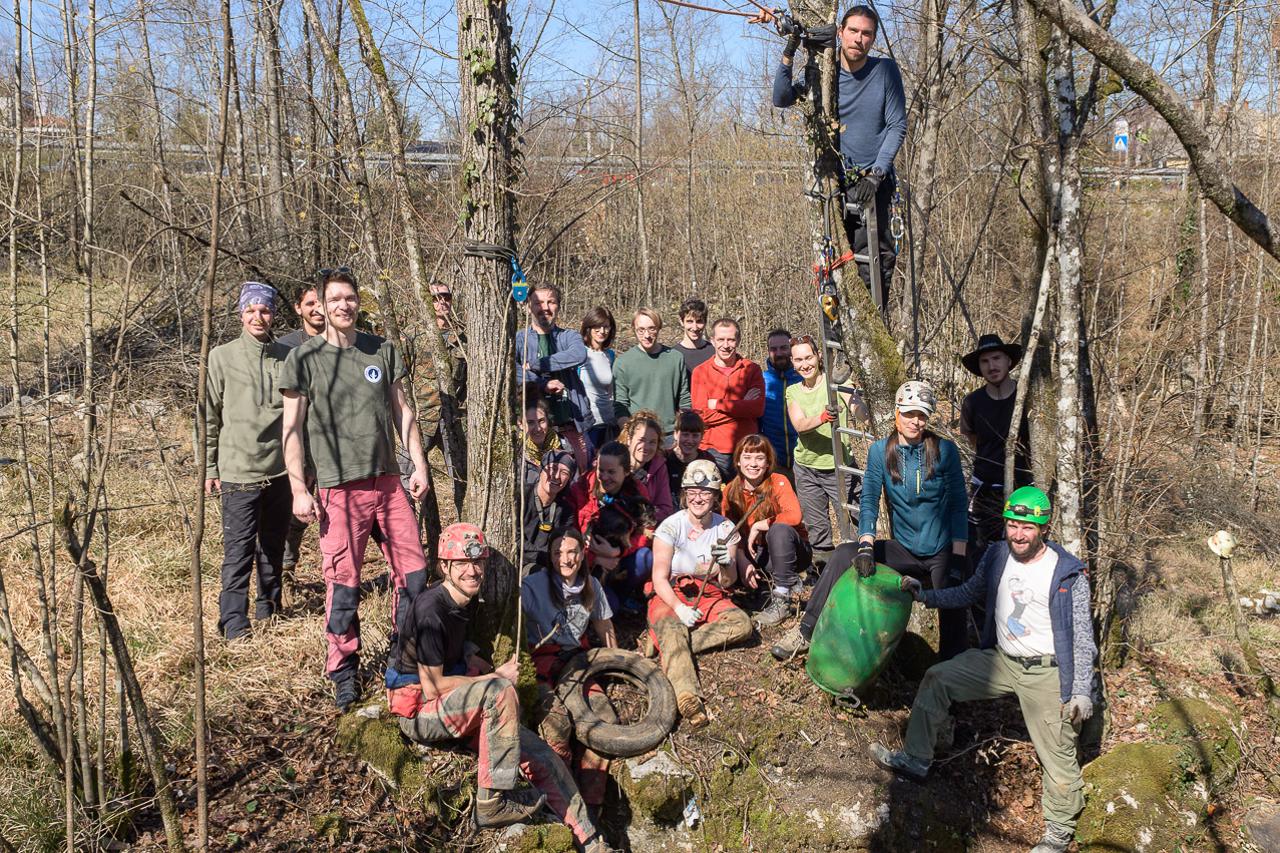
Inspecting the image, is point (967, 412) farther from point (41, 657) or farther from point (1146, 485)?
point (41, 657)

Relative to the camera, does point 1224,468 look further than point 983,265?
No

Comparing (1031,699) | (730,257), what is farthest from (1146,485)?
(730,257)

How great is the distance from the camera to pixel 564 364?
569 cm

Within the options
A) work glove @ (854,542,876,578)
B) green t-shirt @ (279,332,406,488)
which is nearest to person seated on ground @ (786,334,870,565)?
work glove @ (854,542,876,578)

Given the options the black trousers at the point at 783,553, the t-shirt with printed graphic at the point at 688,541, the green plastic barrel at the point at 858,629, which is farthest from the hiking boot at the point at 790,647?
the t-shirt with printed graphic at the point at 688,541

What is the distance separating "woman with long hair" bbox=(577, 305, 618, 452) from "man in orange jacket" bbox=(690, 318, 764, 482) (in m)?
0.60

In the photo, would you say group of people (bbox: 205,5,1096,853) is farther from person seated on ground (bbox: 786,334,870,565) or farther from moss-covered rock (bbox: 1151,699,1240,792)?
moss-covered rock (bbox: 1151,699,1240,792)

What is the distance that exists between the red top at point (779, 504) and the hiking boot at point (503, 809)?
2.20 m

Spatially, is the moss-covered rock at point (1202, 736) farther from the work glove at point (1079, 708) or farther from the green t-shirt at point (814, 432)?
the green t-shirt at point (814, 432)

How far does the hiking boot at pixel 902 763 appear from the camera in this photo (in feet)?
15.1

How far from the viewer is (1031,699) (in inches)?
177

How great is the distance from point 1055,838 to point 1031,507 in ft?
5.34

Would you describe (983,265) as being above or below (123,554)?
above

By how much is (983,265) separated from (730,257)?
3349 mm
